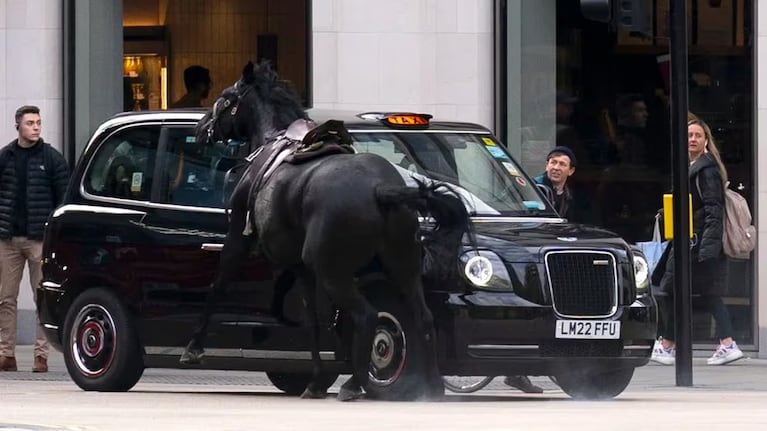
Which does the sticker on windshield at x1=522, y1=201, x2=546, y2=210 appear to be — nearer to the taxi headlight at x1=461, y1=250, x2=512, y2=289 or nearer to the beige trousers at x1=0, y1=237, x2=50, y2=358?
the taxi headlight at x1=461, y1=250, x2=512, y2=289

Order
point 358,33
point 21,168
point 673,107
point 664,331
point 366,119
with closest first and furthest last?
point 366,119 < point 673,107 < point 21,168 < point 664,331 < point 358,33

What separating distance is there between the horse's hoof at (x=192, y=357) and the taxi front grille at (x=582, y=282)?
228 centimetres

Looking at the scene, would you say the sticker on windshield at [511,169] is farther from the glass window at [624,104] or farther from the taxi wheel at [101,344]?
the glass window at [624,104]

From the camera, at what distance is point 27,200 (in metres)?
16.0

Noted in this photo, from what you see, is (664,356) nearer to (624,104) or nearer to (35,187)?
(624,104)

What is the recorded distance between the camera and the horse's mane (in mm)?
12773

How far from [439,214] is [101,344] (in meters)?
2.87

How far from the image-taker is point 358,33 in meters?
18.9

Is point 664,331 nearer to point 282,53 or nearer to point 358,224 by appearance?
point 282,53

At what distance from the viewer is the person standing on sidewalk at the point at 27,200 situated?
16.0m

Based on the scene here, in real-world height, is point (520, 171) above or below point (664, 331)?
above

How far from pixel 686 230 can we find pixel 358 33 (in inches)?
219

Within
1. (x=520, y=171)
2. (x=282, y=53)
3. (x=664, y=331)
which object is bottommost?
(x=664, y=331)

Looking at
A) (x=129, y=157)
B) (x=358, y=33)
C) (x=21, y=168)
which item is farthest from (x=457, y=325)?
(x=358, y=33)
